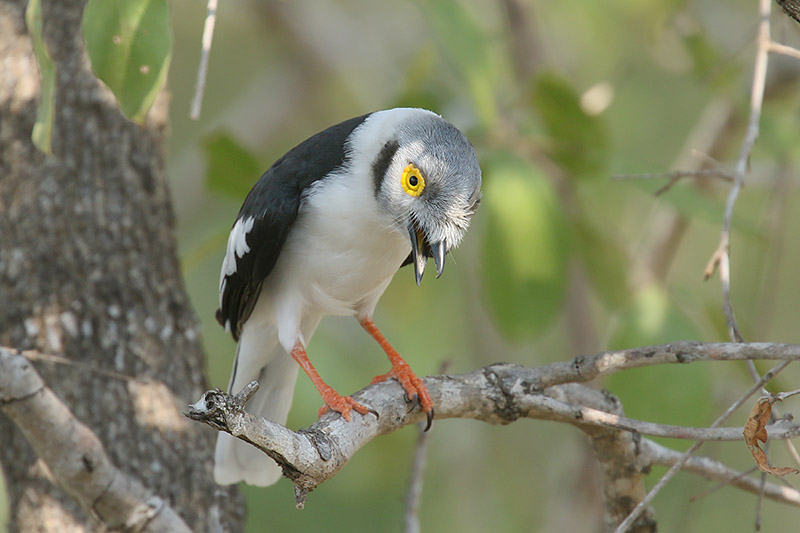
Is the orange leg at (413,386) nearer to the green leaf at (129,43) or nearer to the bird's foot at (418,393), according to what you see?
the bird's foot at (418,393)

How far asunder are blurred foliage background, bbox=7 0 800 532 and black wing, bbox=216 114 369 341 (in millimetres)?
515

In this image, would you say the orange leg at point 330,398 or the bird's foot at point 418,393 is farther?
the bird's foot at point 418,393

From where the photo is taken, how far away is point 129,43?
2262mm

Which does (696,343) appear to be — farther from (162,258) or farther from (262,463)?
(162,258)

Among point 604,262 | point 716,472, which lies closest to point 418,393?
point 716,472

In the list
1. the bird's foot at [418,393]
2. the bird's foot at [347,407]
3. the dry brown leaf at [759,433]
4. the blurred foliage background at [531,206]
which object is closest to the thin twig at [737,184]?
the blurred foliage background at [531,206]

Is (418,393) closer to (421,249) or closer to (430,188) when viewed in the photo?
(421,249)

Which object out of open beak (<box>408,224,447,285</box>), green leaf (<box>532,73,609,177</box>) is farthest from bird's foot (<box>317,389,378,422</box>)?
green leaf (<box>532,73,609,177</box>)

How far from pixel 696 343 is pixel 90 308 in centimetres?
220

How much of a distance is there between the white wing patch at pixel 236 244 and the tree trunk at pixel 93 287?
212mm

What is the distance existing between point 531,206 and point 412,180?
97cm

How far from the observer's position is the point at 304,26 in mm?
6934

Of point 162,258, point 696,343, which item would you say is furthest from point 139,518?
point 696,343

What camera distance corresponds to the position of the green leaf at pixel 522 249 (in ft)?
12.8
